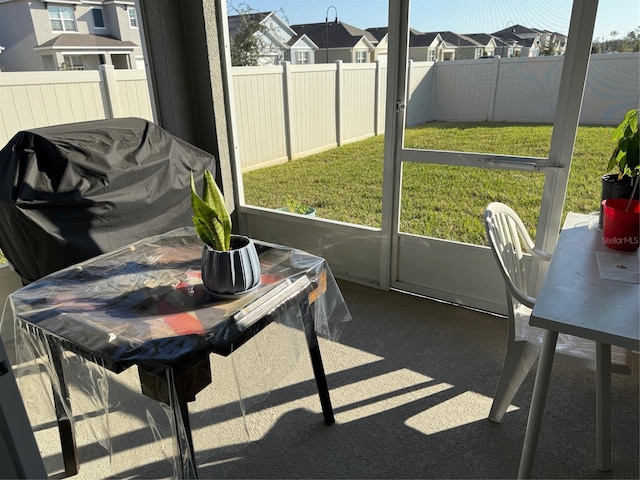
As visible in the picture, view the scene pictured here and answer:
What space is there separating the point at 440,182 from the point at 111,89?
206 centimetres

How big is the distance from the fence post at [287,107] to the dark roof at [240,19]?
318 millimetres

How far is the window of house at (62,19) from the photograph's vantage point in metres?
2.32

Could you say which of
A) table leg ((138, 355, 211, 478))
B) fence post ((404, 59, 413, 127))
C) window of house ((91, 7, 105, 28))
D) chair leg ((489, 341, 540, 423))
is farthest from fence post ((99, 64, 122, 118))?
chair leg ((489, 341, 540, 423))

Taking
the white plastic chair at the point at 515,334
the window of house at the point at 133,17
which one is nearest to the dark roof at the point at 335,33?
the window of house at the point at 133,17

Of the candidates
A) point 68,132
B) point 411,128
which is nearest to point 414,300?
point 411,128

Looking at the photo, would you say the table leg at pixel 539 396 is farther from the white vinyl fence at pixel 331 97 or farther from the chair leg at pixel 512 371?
the white vinyl fence at pixel 331 97

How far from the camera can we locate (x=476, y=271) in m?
2.51

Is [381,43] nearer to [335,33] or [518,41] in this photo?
[335,33]

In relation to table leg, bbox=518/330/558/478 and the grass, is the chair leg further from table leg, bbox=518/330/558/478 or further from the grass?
the grass

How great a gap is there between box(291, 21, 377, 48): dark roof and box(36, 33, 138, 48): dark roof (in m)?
1.07

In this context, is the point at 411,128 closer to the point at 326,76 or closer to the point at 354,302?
the point at 326,76

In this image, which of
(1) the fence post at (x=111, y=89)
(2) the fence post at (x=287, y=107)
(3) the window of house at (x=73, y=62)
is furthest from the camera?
(2) the fence post at (x=287, y=107)

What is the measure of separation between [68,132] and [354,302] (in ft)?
5.83

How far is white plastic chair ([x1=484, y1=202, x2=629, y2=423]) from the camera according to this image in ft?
5.00
